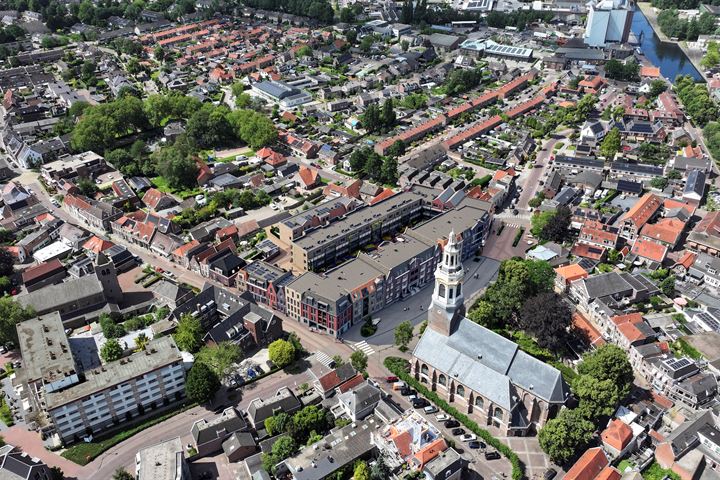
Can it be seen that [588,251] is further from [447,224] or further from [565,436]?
[565,436]

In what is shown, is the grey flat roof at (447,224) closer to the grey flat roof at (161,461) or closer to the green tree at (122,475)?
the grey flat roof at (161,461)

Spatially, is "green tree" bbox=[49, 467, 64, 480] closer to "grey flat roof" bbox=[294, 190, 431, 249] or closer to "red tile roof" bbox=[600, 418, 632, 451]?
"grey flat roof" bbox=[294, 190, 431, 249]

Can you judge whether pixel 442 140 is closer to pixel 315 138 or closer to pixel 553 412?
pixel 315 138

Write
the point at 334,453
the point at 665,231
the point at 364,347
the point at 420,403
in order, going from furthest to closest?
the point at 665,231, the point at 364,347, the point at 420,403, the point at 334,453

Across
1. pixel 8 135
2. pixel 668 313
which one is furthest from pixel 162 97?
pixel 668 313

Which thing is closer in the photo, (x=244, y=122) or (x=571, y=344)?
(x=571, y=344)

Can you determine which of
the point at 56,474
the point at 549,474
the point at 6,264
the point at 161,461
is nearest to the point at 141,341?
the point at 56,474
